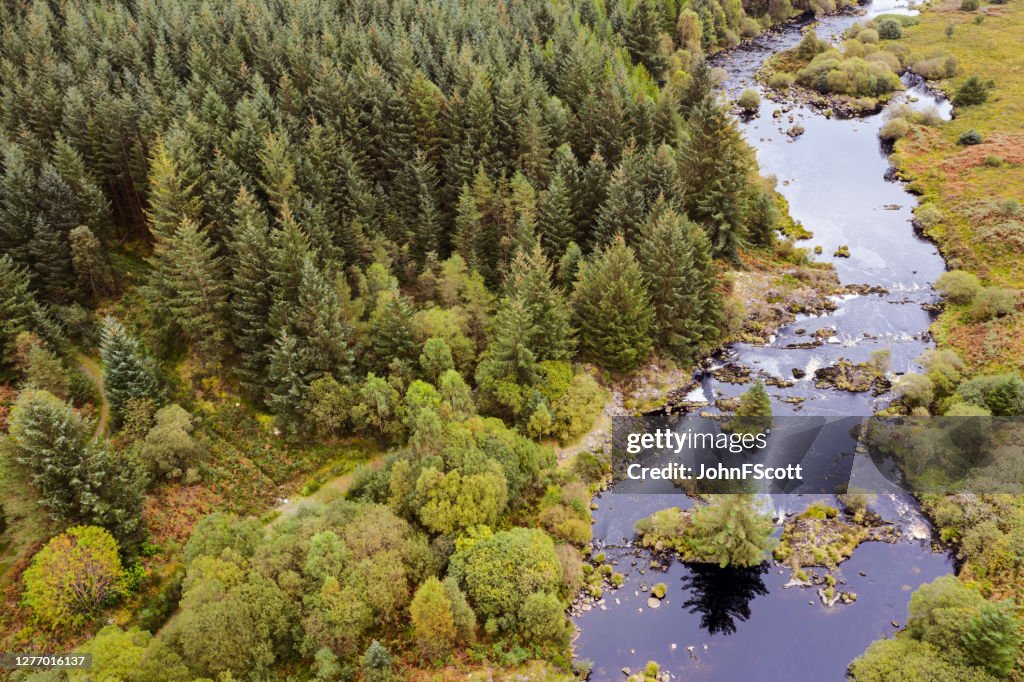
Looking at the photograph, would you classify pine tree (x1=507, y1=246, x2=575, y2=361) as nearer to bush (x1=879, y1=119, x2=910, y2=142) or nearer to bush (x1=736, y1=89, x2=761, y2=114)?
bush (x1=736, y1=89, x2=761, y2=114)

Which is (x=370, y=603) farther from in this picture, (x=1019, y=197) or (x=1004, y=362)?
(x=1019, y=197)

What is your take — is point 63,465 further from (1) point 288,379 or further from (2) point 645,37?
(2) point 645,37

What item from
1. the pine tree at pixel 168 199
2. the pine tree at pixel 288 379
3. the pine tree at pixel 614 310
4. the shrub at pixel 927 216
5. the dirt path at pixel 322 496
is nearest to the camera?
the dirt path at pixel 322 496

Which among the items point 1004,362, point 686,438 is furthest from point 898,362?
point 686,438

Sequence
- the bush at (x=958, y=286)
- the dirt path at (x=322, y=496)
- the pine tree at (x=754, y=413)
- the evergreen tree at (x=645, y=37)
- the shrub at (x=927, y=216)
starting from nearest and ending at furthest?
the dirt path at (x=322, y=496)
the pine tree at (x=754, y=413)
the bush at (x=958, y=286)
the shrub at (x=927, y=216)
the evergreen tree at (x=645, y=37)

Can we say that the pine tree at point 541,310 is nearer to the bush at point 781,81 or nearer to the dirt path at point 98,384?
the dirt path at point 98,384

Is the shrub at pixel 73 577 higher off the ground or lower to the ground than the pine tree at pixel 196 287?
lower

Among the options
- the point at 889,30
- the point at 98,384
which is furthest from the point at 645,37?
the point at 98,384

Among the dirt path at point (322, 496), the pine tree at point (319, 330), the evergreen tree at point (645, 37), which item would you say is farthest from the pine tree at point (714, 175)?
the dirt path at point (322, 496)
